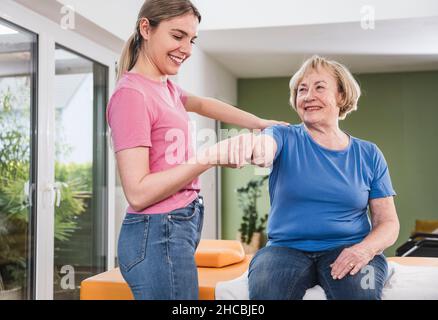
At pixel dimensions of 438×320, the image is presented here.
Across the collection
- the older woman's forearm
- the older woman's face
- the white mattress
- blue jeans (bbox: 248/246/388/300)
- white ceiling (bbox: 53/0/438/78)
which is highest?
white ceiling (bbox: 53/0/438/78)

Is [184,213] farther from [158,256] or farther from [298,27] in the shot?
[298,27]

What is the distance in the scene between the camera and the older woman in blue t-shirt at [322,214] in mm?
1280

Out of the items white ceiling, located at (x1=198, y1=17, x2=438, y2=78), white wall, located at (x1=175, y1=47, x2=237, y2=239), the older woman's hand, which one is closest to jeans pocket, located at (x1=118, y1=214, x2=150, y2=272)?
the older woman's hand

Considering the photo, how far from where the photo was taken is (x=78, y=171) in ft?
10.3

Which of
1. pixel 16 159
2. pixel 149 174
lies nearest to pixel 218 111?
pixel 149 174

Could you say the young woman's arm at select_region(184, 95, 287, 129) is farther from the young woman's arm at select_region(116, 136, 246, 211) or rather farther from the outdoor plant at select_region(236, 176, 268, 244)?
the outdoor plant at select_region(236, 176, 268, 244)

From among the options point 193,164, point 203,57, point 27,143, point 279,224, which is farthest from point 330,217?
point 203,57

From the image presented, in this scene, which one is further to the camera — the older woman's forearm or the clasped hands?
the older woman's forearm

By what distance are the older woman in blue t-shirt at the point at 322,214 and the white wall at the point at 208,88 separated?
2.34 meters

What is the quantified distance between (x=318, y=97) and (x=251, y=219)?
4141mm

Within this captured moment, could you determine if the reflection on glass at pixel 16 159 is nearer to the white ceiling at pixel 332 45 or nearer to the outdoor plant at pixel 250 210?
the white ceiling at pixel 332 45

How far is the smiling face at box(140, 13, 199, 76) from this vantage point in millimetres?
1029

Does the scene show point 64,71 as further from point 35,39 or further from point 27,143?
point 27,143
